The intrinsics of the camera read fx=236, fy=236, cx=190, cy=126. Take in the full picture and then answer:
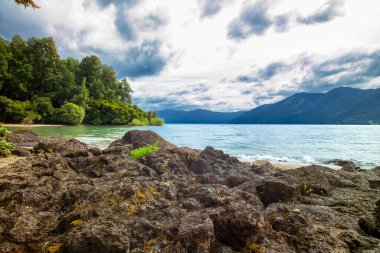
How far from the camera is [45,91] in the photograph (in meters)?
87.4

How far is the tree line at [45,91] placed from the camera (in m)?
69.7

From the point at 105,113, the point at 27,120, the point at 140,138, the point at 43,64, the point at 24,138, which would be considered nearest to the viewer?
the point at 140,138

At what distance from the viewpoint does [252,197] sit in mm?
4090

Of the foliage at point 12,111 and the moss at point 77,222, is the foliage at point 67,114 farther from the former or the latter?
the moss at point 77,222

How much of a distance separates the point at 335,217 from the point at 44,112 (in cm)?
8417

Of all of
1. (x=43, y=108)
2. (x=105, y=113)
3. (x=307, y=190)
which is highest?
(x=43, y=108)

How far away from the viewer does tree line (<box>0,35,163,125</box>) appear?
69.7 metres

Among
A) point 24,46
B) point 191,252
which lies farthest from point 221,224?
point 24,46

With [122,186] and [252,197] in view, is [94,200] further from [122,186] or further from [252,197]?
[252,197]

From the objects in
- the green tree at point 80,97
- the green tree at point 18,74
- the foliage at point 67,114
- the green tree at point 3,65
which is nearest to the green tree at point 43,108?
the foliage at point 67,114

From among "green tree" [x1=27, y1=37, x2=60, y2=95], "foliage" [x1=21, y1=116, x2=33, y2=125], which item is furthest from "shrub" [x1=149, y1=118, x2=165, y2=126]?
"foliage" [x1=21, y1=116, x2=33, y2=125]

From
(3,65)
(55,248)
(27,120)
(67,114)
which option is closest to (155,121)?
(67,114)

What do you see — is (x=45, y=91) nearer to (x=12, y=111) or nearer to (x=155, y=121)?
(x=12, y=111)

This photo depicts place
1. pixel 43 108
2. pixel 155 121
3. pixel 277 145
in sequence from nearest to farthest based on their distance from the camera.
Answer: pixel 277 145, pixel 43 108, pixel 155 121
